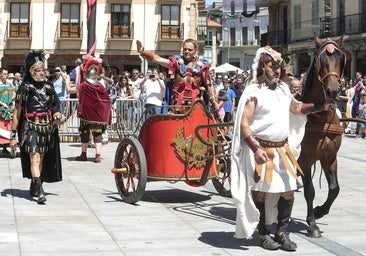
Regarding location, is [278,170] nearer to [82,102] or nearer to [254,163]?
[254,163]

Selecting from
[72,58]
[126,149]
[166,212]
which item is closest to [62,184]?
[126,149]

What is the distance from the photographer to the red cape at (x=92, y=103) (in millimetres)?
12859

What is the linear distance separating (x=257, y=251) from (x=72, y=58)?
38644 mm

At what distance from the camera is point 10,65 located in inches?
1724

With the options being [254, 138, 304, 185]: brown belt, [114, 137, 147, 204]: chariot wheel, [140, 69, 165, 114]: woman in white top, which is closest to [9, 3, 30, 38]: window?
[140, 69, 165, 114]: woman in white top

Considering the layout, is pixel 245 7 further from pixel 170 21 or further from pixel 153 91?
pixel 153 91

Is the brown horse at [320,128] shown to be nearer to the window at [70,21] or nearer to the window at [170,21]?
the window at [70,21]

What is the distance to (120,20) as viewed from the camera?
4403 cm

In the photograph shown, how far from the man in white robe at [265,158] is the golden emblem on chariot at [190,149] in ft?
6.97

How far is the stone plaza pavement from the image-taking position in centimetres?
625

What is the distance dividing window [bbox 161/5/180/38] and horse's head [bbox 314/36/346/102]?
126ft

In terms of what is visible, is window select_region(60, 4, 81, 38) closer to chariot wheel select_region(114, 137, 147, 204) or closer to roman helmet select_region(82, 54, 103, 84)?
roman helmet select_region(82, 54, 103, 84)

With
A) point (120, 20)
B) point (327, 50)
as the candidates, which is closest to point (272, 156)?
point (327, 50)

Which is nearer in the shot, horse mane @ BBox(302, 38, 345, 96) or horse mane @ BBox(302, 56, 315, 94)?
horse mane @ BBox(302, 38, 345, 96)
